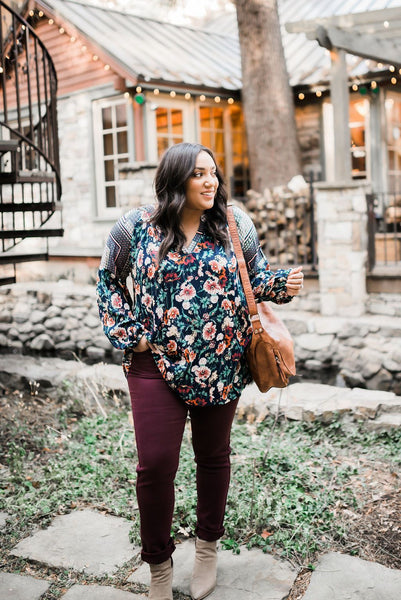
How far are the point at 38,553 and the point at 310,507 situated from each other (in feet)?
4.11

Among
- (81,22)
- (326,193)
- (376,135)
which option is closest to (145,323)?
(326,193)

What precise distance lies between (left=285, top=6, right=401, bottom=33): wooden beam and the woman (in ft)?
17.1

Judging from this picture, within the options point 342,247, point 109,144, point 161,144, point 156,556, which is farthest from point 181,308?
point 109,144

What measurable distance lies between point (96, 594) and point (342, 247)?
5.58 m

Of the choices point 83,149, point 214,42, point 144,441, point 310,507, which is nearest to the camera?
point 144,441

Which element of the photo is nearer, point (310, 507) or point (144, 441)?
point (144, 441)

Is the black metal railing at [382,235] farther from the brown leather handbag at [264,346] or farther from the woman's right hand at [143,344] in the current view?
the woman's right hand at [143,344]

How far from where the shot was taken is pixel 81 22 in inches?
427

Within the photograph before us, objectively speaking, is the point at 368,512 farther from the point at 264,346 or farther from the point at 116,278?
the point at 116,278

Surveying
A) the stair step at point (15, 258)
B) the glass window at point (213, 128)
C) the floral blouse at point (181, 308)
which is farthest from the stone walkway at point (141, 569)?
the glass window at point (213, 128)

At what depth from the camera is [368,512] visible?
3.15m

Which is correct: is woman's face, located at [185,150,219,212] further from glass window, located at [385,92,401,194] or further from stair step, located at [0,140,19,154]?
glass window, located at [385,92,401,194]

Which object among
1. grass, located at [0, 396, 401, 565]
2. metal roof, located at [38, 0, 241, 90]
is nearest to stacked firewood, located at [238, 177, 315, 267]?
metal roof, located at [38, 0, 241, 90]

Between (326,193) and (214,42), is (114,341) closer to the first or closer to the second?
(326,193)
